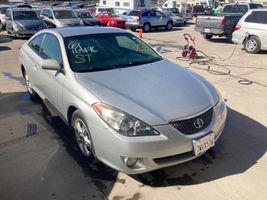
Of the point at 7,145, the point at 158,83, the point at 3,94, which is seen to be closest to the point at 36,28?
the point at 3,94

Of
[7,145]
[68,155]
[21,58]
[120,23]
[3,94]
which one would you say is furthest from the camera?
[120,23]

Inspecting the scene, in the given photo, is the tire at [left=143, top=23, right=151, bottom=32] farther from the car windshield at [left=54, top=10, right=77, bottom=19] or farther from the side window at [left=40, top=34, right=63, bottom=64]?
the side window at [left=40, top=34, right=63, bottom=64]

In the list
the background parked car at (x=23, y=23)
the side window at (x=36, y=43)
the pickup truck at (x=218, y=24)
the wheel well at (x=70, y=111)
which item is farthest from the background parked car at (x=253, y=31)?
the background parked car at (x=23, y=23)

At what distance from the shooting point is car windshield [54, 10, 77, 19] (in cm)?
1783

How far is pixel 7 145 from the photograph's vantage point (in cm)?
432

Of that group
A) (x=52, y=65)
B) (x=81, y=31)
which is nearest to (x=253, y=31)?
(x=81, y=31)

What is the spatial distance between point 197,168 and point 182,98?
93 centimetres

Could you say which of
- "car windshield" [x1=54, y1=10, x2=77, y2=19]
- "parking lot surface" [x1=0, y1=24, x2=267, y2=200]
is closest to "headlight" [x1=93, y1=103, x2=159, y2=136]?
"parking lot surface" [x1=0, y1=24, x2=267, y2=200]

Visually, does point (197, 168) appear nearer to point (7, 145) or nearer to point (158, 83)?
point (158, 83)

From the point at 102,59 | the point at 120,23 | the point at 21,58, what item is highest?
the point at 102,59

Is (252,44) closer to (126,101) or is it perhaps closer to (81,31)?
(81,31)

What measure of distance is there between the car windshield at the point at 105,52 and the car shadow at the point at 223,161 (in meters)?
1.58

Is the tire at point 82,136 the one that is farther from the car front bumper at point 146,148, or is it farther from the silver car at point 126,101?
the car front bumper at point 146,148

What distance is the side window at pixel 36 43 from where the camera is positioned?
5255 mm
